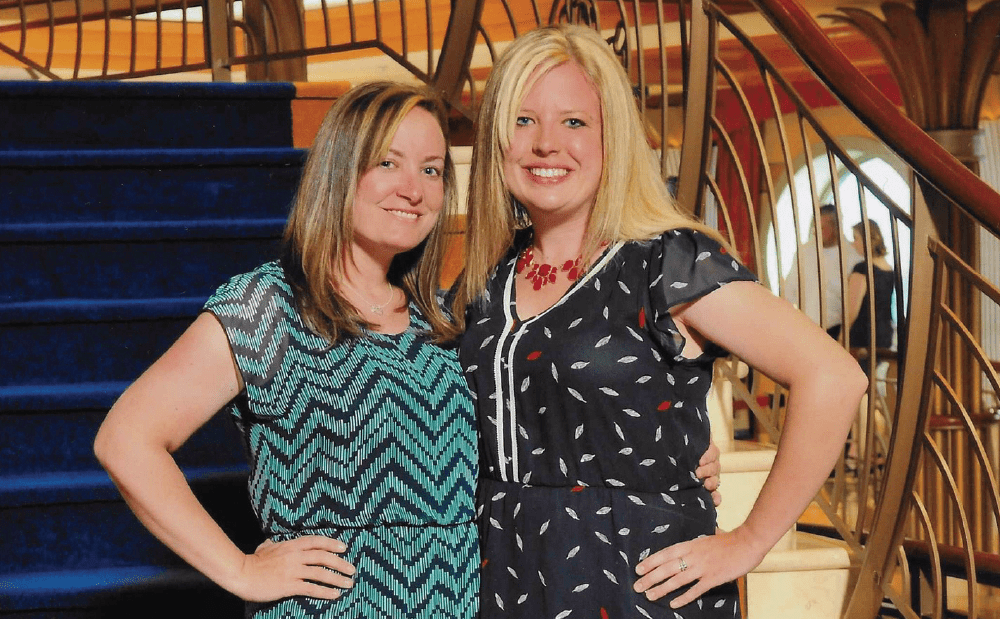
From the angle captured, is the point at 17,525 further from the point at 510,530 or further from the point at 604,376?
the point at 604,376

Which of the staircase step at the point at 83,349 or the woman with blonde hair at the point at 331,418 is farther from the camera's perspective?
the staircase step at the point at 83,349

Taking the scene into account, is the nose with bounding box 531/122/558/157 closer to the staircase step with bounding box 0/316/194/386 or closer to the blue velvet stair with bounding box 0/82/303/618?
the blue velvet stair with bounding box 0/82/303/618

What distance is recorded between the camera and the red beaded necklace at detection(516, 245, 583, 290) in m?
1.70

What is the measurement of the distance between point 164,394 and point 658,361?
0.72m

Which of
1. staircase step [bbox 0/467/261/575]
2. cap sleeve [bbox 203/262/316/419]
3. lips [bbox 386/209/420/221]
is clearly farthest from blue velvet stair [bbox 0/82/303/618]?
lips [bbox 386/209/420/221]

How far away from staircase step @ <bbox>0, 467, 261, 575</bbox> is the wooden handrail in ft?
4.94

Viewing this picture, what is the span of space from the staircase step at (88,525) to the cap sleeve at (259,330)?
0.69m

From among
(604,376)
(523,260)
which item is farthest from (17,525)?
(604,376)

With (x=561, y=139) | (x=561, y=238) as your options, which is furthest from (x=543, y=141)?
(x=561, y=238)

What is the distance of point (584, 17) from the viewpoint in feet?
10.7

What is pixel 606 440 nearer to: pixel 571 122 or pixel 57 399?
pixel 571 122

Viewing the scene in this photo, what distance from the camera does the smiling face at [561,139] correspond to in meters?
1.66

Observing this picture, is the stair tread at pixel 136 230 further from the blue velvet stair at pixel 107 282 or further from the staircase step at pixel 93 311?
Result: the staircase step at pixel 93 311

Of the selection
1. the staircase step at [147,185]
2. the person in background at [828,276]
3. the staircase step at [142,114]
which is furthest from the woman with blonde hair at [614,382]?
the person in background at [828,276]
